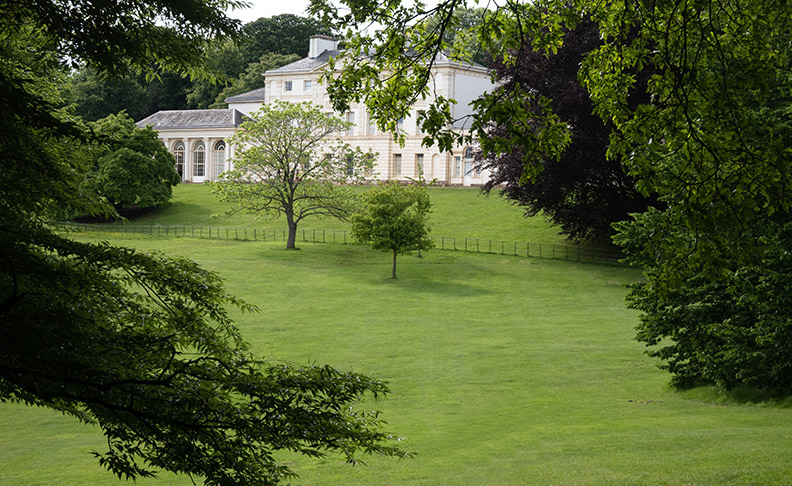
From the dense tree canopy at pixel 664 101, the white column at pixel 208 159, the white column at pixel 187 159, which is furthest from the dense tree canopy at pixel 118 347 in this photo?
the white column at pixel 187 159

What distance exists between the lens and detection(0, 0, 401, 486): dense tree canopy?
619cm

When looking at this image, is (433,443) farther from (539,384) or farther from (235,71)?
(235,71)

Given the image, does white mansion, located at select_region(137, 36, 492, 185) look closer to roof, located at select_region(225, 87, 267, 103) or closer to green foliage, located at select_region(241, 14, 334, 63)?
roof, located at select_region(225, 87, 267, 103)

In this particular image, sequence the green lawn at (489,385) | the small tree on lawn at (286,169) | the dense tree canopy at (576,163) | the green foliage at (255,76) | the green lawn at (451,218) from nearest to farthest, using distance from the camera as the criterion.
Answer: the green lawn at (489,385)
the dense tree canopy at (576,163)
the small tree on lawn at (286,169)
the green lawn at (451,218)
the green foliage at (255,76)

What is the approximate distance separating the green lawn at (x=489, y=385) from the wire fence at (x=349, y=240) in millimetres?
2202

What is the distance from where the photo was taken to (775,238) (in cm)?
1420

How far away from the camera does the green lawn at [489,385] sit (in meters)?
11.9

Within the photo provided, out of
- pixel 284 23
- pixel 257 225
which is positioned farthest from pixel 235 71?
pixel 257 225

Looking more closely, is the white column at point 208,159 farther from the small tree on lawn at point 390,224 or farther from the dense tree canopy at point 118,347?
the dense tree canopy at point 118,347

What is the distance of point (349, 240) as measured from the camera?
171ft

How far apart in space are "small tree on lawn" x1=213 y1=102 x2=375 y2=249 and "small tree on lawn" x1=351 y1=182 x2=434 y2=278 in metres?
6.96

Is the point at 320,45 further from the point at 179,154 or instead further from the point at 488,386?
the point at 488,386

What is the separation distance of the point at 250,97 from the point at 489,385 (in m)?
77.1

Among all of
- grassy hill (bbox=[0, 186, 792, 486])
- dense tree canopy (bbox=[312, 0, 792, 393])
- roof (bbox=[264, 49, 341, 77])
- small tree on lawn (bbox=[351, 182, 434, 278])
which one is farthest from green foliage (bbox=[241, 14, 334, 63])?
dense tree canopy (bbox=[312, 0, 792, 393])
